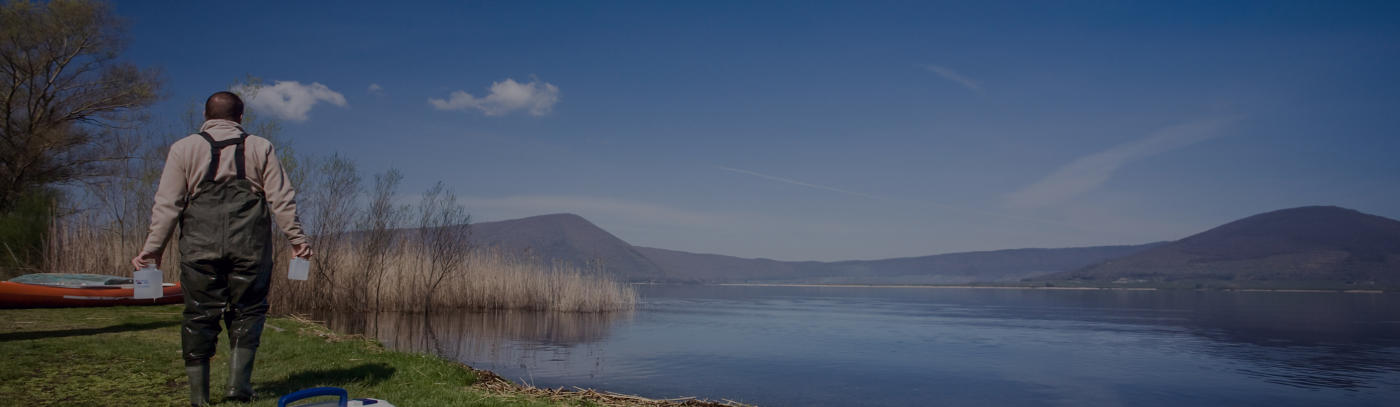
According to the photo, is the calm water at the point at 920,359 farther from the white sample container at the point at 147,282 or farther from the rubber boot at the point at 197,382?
the white sample container at the point at 147,282

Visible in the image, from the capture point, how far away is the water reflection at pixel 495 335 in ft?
34.4

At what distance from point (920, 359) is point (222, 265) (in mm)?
10801

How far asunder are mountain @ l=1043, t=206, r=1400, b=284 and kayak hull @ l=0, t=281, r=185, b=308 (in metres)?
115

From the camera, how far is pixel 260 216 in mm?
3947

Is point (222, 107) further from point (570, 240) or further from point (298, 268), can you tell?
point (570, 240)

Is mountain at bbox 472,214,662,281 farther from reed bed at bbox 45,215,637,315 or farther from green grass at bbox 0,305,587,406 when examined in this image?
green grass at bbox 0,305,587,406

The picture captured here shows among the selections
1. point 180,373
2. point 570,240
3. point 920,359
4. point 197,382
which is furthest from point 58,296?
point 570,240

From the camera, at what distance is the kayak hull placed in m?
9.56

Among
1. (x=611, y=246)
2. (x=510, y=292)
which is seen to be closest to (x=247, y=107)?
(x=510, y=292)

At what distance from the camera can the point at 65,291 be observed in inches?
400

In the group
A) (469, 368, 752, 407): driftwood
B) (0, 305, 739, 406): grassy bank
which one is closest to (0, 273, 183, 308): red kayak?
(0, 305, 739, 406): grassy bank

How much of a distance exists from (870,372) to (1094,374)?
132 inches

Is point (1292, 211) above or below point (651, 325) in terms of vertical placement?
above

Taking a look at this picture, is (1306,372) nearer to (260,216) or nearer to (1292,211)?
(260,216)
